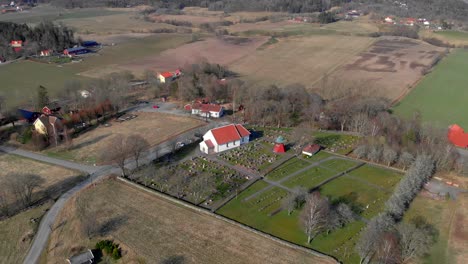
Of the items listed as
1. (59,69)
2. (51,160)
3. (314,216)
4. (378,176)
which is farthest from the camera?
(59,69)

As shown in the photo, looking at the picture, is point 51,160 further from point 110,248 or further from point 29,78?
point 29,78

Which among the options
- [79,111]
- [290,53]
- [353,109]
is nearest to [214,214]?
[353,109]

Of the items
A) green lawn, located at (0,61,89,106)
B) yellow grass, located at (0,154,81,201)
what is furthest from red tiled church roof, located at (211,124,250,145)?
green lawn, located at (0,61,89,106)

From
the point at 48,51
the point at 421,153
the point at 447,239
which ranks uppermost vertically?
the point at 48,51

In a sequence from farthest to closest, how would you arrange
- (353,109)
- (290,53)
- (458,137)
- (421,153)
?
(290,53) → (353,109) → (458,137) → (421,153)

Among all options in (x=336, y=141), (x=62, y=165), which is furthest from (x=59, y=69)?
(x=336, y=141)

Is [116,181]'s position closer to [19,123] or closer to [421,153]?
[19,123]

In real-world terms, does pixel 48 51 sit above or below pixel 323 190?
above
